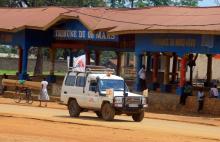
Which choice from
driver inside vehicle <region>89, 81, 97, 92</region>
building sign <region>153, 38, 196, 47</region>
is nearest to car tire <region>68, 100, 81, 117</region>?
driver inside vehicle <region>89, 81, 97, 92</region>

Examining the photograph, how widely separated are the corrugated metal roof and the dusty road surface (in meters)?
6.79

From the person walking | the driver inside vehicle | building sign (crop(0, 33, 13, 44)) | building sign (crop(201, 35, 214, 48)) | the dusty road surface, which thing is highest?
building sign (crop(0, 33, 13, 44))

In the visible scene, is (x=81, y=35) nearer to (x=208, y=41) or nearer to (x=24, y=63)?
(x=24, y=63)

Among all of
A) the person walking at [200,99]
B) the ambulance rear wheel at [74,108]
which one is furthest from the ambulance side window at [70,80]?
the person walking at [200,99]

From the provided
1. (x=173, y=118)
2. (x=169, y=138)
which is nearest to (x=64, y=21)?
(x=173, y=118)

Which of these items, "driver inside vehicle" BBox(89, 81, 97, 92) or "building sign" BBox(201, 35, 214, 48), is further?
"building sign" BBox(201, 35, 214, 48)

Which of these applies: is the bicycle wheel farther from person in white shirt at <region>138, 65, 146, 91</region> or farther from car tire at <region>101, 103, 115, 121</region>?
car tire at <region>101, 103, 115, 121</region>

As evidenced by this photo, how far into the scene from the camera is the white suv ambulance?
24.9 meters

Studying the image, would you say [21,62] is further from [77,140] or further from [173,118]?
[77,140]

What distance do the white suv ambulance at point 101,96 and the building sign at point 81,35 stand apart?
37.4ft

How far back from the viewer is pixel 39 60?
68.1m

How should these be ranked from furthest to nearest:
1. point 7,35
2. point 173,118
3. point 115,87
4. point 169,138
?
1. point 7,35
2. point 173,118
3. point 115,87
4. point 169,138

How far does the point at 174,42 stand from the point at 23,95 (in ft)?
33.8

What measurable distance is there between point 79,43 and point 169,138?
24.5m
